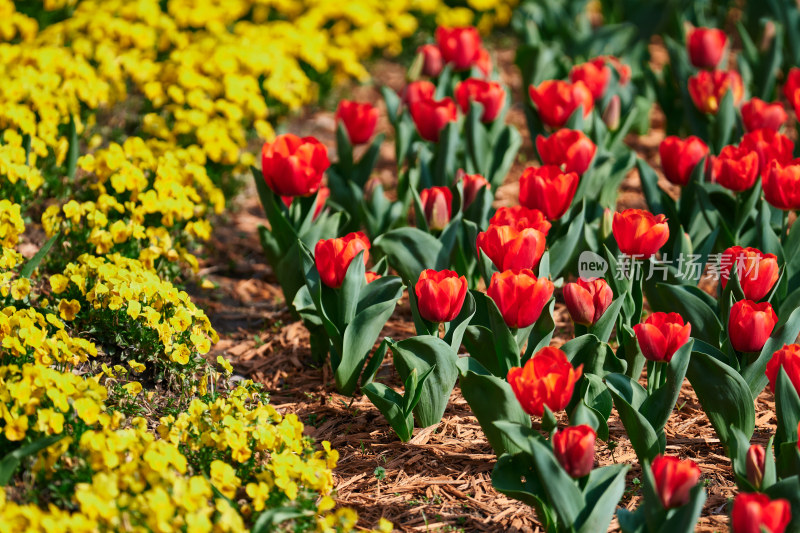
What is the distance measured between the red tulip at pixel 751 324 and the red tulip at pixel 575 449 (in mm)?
600

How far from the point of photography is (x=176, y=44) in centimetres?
499

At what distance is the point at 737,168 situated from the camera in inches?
110

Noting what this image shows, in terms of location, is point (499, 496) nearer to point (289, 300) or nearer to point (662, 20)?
point (289, 300)

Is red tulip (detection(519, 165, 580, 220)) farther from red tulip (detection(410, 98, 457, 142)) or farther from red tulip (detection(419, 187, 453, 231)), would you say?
red tulip (detection(410, 98, 457, 142))

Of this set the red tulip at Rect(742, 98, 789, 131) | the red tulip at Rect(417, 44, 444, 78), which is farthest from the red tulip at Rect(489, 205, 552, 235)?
the red tulip at Rect(417, 44, 444, 78)

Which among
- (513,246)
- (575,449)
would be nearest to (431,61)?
(513,246)

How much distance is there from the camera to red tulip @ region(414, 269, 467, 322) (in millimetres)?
2191

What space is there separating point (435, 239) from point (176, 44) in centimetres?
287

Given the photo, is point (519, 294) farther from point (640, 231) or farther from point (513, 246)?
point (640, 231)

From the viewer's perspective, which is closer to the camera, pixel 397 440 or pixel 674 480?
pixel 674 480

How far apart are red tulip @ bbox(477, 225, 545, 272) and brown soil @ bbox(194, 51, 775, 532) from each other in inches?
20.5

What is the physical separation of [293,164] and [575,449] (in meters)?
1.29

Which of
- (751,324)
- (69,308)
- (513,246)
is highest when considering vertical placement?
(513,246)

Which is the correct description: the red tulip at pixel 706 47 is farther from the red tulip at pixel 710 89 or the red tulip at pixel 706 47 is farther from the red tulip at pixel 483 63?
the red tulip at pixel 483 63
